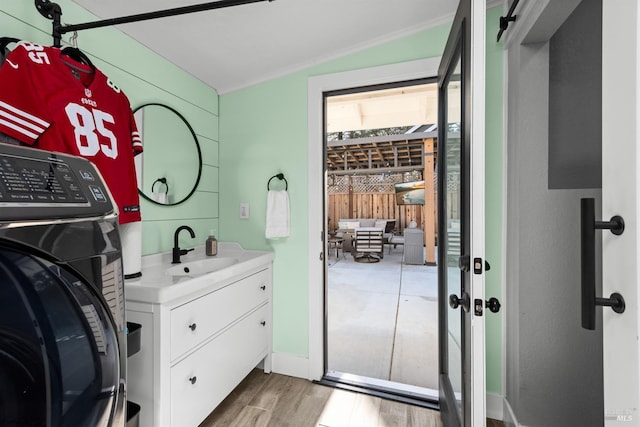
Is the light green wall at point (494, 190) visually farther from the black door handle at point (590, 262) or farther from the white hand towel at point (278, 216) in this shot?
the white hand towel at point (278, 216)

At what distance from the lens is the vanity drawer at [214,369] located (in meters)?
1.43

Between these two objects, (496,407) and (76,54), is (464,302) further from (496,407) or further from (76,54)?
(76,54)

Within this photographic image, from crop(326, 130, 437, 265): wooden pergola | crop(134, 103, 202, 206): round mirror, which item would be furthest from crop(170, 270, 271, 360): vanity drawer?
crop(326, 130, 437, 265): wooden pergola

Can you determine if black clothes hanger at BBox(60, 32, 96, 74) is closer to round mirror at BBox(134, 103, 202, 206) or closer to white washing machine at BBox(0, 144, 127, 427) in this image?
round mirror at BBox(134, 103, 202, 206)

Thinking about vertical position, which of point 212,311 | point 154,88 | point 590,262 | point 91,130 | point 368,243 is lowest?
point 368,243

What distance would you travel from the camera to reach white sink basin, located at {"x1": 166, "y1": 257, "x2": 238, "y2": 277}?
176 cm

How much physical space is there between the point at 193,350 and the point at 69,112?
1.17 meters

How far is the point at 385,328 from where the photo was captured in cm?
310

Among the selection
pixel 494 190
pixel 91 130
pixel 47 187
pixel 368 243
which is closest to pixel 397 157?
pixel 368 243

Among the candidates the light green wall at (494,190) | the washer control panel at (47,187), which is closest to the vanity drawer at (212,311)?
the washer control panel at (47,187)

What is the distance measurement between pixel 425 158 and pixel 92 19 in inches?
240

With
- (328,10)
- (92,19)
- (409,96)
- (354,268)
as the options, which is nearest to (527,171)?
(328,10)

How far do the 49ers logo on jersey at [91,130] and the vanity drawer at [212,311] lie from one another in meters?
0.78

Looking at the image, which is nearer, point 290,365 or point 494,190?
point 494,190
